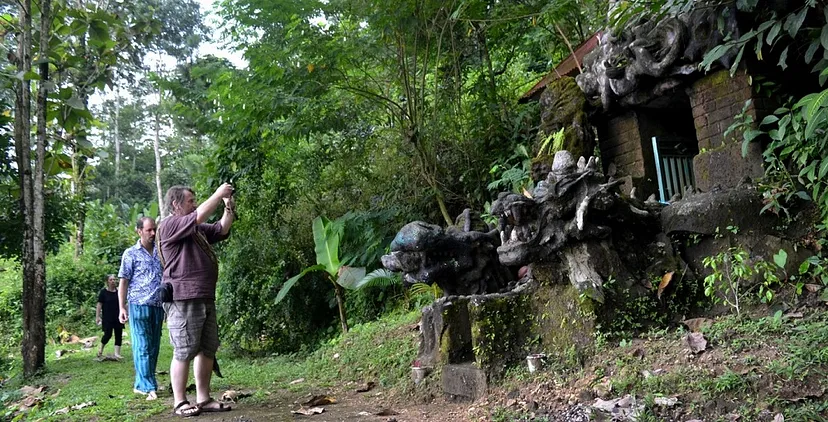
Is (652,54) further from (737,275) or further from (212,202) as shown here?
(212,202)

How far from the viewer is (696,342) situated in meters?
3.53

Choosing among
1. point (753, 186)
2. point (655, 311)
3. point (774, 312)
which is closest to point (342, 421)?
point (655, 311)

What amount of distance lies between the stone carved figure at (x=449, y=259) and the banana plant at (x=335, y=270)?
293 cm

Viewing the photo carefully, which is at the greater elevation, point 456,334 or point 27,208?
point 27,208

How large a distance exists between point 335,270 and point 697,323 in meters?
5.32

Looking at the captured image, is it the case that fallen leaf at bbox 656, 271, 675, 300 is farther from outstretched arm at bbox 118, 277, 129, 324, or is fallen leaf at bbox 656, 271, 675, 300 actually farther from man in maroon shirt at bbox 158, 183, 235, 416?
outstretched arm at bbox 118, 277, 129, 324

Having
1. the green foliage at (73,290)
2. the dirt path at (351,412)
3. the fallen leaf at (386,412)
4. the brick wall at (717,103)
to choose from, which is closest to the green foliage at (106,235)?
the green foliage at (73,290)

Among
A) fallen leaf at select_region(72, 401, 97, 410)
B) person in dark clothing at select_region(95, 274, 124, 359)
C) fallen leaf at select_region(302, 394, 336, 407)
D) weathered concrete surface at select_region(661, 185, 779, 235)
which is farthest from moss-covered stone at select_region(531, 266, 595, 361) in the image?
person in dark clothing at select_region(95, 274, 124, 359)

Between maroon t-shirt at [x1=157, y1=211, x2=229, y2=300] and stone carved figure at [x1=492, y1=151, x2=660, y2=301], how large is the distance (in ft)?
6.93

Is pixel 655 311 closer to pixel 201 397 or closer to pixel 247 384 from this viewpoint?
pixel 201 397

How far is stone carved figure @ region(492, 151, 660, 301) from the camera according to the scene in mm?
4012

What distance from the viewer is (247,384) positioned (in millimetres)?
6289

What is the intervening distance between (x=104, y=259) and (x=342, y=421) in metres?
15.8

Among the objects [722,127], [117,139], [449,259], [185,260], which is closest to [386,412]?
[449,259]
